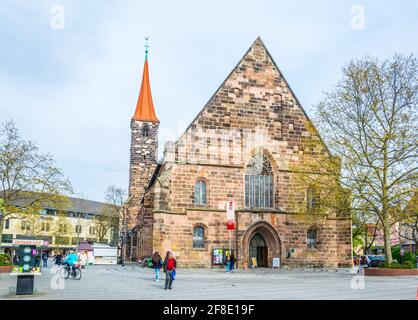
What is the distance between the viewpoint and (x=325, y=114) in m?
30.0

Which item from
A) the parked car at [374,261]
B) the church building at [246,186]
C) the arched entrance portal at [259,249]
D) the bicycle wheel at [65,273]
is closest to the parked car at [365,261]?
the parked car at [374,261]

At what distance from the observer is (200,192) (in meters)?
34.6

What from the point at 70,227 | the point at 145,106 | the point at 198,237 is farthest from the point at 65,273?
the point at 70,227

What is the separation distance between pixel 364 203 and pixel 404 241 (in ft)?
233

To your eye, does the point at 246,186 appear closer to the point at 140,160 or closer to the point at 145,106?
the point at 140,160

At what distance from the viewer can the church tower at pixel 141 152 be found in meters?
59.7

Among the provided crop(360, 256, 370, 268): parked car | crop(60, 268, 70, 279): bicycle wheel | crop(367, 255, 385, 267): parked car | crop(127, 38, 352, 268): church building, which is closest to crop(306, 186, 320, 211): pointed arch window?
crop(127, 38, 352, 268): church building

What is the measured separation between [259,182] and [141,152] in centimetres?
2721

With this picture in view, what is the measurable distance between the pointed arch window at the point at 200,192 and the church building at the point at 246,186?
7 cm

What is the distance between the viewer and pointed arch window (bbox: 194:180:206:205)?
113ft

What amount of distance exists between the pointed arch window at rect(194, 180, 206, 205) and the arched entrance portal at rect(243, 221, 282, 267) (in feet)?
12.9

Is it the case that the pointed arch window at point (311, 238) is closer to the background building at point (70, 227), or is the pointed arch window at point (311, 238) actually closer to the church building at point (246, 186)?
the church building at point (246, 186)

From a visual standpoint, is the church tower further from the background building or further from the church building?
the background building

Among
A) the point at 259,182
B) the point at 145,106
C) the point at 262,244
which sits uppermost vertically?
the point at 145,106
